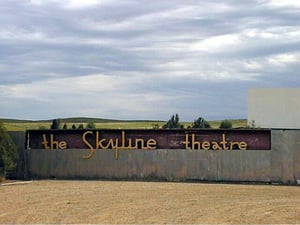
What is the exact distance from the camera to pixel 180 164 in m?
25.9

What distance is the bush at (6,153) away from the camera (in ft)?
83.3

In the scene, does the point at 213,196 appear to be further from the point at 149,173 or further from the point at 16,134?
the point at 16,134

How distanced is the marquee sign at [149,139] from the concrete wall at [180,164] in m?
0.20

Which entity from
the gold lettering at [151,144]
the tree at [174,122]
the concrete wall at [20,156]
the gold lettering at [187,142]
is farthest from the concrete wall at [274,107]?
the concrete wall at [20,156]

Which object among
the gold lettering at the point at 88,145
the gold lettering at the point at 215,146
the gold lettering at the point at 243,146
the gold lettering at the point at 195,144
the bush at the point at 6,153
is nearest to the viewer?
the bush at the point at 6,153

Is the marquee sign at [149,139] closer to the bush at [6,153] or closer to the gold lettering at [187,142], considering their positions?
the gold lettering at [187,142]

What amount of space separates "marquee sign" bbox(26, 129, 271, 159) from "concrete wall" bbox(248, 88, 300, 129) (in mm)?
33477

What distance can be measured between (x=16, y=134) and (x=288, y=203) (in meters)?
13.7

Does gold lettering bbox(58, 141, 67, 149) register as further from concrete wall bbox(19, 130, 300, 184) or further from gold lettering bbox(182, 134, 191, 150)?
gold lettering bbox(182, 134, 191, 150)

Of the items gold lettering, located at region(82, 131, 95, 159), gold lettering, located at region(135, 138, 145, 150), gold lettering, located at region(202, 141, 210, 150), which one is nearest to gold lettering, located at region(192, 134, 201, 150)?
gold lettering, located at region(202, 141, 210, 150)

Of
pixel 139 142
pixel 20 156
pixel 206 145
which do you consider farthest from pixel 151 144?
pixel 20 156

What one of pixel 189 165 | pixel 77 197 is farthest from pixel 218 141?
pixel 77 197

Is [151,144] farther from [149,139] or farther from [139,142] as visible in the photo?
[139,142]

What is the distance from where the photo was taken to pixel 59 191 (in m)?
20.2
